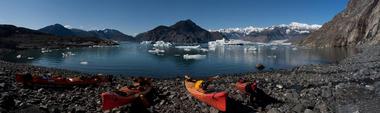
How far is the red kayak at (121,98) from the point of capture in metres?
18.9

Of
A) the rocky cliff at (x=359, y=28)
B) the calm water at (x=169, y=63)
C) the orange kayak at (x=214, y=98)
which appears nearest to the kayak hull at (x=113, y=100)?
the orange kayak at (x=214, y=98)

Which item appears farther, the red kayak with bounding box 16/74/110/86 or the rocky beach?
the red kayak with bounding box 16/74/110/86

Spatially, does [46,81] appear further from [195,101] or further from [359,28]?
[359,28]

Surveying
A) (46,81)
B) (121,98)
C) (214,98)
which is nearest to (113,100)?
(121,98)

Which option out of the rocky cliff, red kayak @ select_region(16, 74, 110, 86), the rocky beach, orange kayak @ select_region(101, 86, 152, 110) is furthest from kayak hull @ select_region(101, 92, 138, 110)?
the rocky cliff

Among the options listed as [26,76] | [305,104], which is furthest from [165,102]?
[26,76]

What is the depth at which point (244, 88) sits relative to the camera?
22047 millimetres

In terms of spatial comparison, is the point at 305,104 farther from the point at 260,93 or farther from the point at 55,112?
the point at 55,112

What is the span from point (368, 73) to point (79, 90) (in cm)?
2599

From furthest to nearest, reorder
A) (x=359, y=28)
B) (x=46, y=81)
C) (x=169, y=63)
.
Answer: (x=359, y=28) < (x=169, y=63) < (x=46, y=81)

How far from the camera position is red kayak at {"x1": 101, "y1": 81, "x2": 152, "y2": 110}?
61.9ft

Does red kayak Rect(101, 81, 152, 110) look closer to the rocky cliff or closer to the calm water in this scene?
the calm water

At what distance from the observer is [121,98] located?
19547mm

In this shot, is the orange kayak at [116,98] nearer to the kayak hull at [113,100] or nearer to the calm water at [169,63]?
the kayak hull at [113,100]
